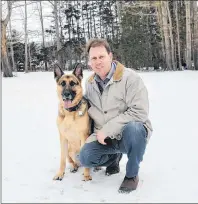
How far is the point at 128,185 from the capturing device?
3178 millimetres

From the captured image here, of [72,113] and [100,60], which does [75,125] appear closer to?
[72,113]

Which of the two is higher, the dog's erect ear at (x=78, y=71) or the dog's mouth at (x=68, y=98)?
the dog's erect ear at (x=78, y=71)

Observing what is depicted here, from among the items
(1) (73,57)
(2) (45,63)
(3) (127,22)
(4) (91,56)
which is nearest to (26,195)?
(4) (91,56)

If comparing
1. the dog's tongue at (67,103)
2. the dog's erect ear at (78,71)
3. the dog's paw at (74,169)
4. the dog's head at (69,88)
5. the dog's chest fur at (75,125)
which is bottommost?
the dog's paw at (74,169)

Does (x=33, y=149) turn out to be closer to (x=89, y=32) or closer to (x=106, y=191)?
(x=106, y=191)

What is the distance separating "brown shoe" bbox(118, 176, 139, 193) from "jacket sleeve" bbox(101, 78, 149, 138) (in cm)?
43

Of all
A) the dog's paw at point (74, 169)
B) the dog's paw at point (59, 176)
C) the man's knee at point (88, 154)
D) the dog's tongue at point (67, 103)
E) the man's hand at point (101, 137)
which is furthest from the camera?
the dog's paw at point (74, 169)

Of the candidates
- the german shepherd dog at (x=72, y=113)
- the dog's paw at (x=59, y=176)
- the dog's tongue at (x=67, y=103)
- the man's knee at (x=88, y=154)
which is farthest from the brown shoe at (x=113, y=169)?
the dog's tongue at (x=67, y=103)

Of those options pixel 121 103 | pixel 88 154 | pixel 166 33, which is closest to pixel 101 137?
pixel 88 154

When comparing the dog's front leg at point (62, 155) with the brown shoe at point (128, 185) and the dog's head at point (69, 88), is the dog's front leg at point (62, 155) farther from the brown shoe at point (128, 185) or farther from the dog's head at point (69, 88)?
the brown shoe at point (128, 185)

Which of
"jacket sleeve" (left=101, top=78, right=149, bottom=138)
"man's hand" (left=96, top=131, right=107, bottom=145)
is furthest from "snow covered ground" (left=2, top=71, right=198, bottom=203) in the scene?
"jacket sleeve" (left=101, top=78, right=149, bottom=138)

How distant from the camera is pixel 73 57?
26094 millimetres

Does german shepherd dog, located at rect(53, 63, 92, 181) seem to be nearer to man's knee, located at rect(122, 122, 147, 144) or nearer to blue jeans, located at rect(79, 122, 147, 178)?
blue jeans, located at rect(79, 122, 147, 178)

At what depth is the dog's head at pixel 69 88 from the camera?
134 inches
